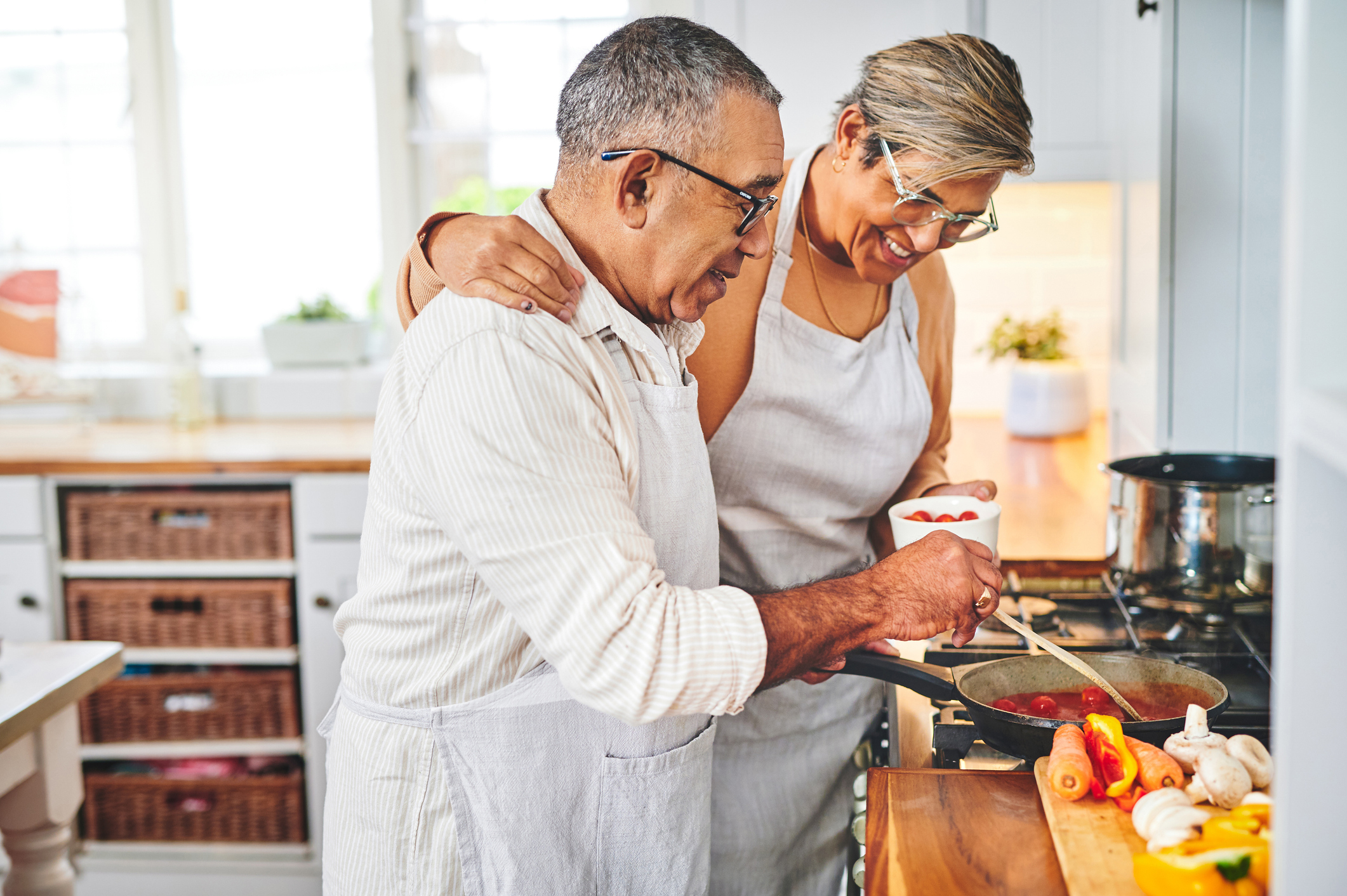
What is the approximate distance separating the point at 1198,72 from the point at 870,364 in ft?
2.37

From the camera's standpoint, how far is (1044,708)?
1.12 metres

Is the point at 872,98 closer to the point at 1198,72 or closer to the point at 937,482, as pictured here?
the point at 937,482

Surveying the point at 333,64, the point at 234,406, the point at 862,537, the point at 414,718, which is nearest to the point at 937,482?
→ the point at 862,537

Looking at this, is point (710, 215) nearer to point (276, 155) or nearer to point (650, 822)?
point (650, 822)

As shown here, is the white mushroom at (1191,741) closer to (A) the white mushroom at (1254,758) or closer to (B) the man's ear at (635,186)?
(A) the white mushroom at (1254,758)

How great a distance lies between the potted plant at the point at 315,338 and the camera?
10.6 feet

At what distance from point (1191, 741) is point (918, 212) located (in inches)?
25.8

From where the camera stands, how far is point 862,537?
5.23ft

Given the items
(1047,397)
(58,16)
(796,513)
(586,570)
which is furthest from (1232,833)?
(58,16)

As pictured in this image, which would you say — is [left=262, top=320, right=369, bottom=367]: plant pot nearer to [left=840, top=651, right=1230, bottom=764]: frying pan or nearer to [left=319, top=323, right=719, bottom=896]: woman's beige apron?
[left=319, top=323, right=719, bottom=896]: woman's beige apron

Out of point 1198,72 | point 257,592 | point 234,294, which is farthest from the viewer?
point 234,294

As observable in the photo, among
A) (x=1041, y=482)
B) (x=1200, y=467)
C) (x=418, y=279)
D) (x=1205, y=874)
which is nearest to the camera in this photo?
(x=1205, y=874)

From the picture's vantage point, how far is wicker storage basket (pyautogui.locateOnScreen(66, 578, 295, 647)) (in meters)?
2.63

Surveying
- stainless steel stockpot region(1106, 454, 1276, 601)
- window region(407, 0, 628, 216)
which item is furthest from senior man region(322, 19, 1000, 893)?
window region(407, 0, 628, 216)
